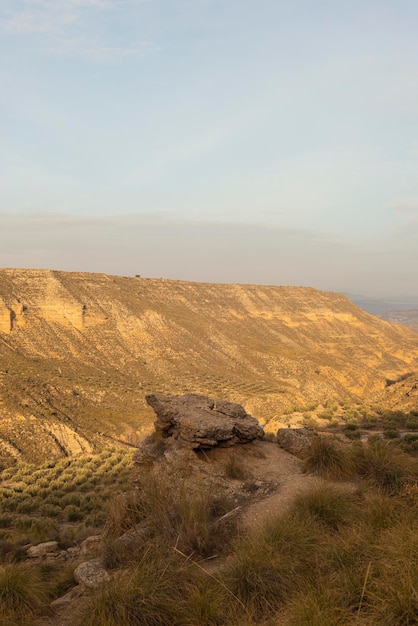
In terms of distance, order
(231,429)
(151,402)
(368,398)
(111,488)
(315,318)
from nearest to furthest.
Result: (231,429)
(151,402)
(111,488)
(368,398)
(315,318)

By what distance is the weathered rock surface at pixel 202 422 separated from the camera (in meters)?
9.62

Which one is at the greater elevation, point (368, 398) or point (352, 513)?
point (352, 513)

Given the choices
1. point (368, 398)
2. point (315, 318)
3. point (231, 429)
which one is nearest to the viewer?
point (231, 429)

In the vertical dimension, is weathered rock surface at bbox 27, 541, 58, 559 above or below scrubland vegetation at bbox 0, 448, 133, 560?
above

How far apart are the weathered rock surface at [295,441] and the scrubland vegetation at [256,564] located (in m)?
2.40

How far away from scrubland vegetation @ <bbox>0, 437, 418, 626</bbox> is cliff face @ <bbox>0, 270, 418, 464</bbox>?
15639mm

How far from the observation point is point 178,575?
4641mm

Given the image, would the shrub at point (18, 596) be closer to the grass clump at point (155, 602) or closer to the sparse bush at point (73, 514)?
the grass clump at point (155, 602)

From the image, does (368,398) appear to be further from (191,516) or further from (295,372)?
(191,516)

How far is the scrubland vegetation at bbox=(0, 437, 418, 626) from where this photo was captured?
12.1 feet

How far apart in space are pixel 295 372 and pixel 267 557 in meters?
38.6

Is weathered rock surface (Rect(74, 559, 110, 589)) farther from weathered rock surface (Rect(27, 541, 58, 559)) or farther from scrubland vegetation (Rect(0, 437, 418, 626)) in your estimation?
weathered rock surface (Rect(27, 541, 58, 559))

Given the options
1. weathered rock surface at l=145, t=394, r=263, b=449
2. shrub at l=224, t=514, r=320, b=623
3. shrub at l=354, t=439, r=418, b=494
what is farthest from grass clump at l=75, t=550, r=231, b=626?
weathered rock surface at l=145, t=394, r=263, b=449

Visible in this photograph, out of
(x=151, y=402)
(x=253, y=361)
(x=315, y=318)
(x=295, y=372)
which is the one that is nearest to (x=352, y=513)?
(x=151, y=402)
